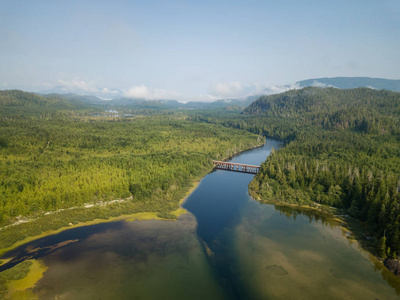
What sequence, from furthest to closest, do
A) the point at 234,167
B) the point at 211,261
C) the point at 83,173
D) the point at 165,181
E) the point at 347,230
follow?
the point at 234,167 < the point at 165,181 < the point at 83,173 < the point at 347,230 < the point at 211,261

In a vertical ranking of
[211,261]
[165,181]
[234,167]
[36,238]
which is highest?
[165,181]

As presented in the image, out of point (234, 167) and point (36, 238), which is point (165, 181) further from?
point (234, 167)

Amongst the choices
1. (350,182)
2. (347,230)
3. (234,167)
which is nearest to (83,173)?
(234,167)

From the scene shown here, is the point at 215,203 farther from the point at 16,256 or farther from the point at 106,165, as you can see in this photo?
the point at 16,256

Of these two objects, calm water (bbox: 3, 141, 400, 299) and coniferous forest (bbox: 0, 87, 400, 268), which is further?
coniferous forest (bbox: 0, 87, 400, 268)

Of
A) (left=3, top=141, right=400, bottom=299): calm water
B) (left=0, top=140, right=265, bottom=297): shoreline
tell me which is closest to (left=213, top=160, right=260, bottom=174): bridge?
(left=0, top=140, right=265, bottom=297): shoreline

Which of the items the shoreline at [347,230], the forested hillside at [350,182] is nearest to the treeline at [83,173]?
the forested hillside at [350,182]

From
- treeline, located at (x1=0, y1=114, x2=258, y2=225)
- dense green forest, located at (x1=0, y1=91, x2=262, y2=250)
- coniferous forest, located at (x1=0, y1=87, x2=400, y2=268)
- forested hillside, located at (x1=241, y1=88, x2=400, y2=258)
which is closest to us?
forested hillside, located at (x1=241, y1=88, x2=400, y2=258)

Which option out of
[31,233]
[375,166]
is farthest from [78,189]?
[375,166]

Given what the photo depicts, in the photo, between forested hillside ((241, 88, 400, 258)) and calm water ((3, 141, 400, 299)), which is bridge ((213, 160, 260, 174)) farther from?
calm water ((3, 141, 400, 299))
